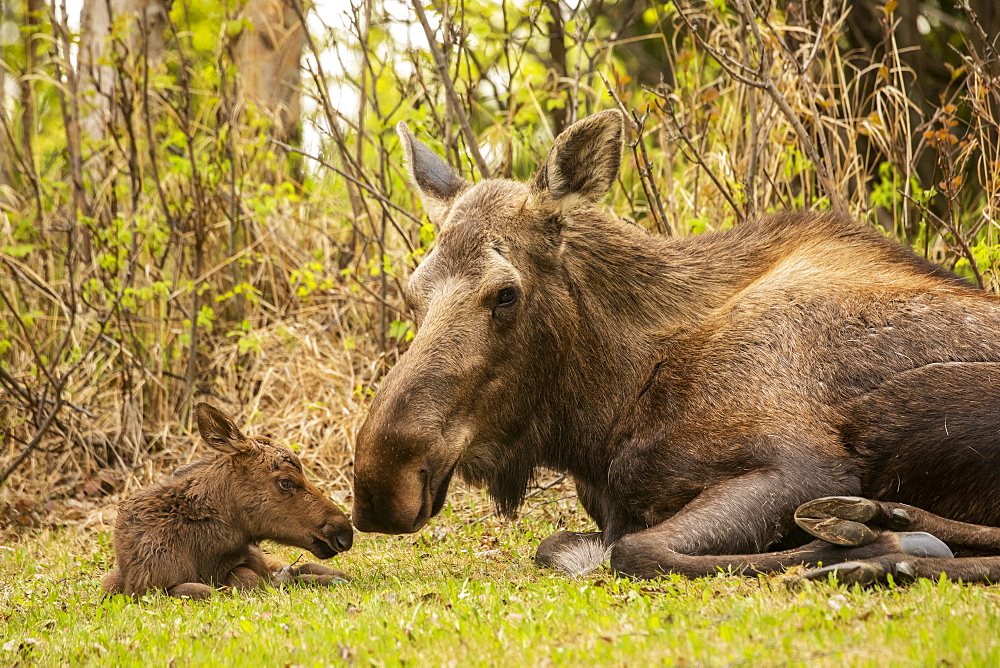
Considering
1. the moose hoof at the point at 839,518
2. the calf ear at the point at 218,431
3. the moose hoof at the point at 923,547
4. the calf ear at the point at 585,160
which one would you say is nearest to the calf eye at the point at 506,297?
the calf ear at the point at 585,160

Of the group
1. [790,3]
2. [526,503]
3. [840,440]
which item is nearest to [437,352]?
[840,440]

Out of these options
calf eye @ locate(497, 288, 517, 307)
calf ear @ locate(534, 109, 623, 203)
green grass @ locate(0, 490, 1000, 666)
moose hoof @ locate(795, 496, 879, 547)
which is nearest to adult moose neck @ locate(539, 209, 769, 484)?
calf ear @ locate(534, 109, 623, 203)

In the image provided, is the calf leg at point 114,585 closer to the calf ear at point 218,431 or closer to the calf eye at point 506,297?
the calf ear at point 218,431

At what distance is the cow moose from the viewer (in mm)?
5023

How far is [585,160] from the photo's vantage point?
16.9ft

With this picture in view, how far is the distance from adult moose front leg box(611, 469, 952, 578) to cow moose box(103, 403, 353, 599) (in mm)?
1572

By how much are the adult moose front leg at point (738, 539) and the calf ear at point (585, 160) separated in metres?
1.57

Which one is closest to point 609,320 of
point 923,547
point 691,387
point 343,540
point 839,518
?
point 691,387

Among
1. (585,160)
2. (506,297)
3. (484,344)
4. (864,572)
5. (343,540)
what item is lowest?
(343,540)

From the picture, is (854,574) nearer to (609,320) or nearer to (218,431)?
(609,320)

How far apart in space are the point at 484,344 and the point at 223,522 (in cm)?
155

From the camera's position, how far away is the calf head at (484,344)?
4.55m

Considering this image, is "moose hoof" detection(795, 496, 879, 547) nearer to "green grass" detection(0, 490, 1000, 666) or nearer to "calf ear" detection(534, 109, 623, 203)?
"green grass" detection(0, 490, 1000, 666)

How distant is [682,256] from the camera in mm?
5523
